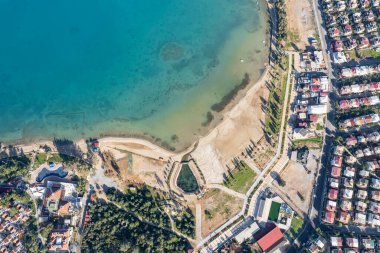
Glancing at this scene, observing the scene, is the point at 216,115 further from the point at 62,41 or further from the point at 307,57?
the point at 62,41

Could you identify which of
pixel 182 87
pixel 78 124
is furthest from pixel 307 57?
pixel 78 124

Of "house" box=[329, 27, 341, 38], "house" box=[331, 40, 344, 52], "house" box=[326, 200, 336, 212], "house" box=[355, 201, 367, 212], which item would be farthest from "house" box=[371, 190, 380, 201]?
"house" box=[329, 27, 341, 38]

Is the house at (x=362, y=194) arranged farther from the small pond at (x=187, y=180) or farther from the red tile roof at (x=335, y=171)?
the small pond at (x=187, y=180)

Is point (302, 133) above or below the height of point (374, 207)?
above

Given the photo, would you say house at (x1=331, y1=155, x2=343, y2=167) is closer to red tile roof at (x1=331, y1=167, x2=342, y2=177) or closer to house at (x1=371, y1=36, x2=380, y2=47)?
red tile roof at (x1=331, y1=167, x2=342, y2=177)

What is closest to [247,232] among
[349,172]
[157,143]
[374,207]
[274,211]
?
[274,211]

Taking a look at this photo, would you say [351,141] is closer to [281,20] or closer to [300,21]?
[300,21]
